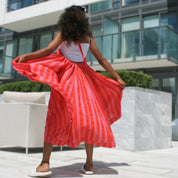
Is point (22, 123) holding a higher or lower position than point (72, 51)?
lower

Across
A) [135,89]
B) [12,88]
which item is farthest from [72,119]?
[12,88]

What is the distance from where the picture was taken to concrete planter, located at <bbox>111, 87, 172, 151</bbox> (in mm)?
5992

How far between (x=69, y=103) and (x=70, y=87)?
0.72ft

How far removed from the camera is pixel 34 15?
15938 millimetres

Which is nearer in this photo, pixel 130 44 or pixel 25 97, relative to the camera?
pixel 25 97

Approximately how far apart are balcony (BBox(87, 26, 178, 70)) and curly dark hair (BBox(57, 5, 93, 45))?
8283mm

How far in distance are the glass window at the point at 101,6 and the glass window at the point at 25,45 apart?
18.2ft

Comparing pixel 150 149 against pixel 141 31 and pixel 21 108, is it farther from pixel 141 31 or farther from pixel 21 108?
pixel 141 31

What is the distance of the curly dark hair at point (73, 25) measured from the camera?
3039 mm

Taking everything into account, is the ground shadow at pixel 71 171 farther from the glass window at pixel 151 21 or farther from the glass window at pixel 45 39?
the glass window at pixel 45 39

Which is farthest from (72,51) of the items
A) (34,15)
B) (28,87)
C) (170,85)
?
(34,15)

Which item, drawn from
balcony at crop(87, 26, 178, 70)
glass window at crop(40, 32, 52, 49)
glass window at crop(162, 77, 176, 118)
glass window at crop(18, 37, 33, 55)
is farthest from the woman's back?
glass window at crop(18, 37, 33, 55)

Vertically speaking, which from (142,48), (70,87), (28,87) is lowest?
(70,87)

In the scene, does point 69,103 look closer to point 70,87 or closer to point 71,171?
point 70,87
